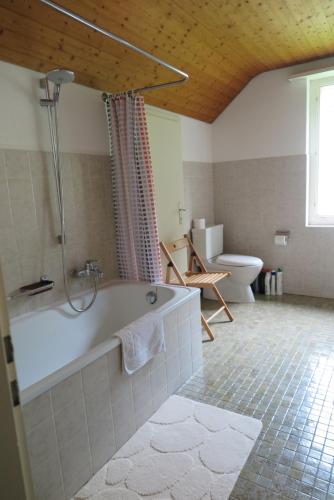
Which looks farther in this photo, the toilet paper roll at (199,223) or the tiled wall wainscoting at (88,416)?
the toilet paper roll at (199,223)

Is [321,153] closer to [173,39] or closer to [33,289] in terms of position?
[173,39]

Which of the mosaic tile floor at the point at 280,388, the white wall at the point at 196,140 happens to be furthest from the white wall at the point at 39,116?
the mosaic tile floor at the point at 280,388

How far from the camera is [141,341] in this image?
1826mm

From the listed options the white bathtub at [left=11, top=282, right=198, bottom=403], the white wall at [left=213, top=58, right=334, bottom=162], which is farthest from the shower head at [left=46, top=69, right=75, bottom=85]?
the white wall at [left=213, top=58, right=334, bottom=162]

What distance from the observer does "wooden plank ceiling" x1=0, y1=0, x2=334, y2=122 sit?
5.94 feet

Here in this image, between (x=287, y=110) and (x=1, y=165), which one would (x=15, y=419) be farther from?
(x=287, y=110)

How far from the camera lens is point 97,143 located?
2.53 metres

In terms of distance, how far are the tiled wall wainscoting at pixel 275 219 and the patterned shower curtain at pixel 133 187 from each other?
5.73ft

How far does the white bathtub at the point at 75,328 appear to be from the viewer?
6.42 feet

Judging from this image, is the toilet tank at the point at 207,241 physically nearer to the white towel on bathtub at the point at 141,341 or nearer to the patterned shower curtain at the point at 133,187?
the patterned shower curtain at the point at 133,187

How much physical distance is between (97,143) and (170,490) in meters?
2.15

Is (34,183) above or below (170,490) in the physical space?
above

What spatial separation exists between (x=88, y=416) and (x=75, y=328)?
0.88m

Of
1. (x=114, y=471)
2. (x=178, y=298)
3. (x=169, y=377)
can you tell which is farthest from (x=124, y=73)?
(x=114, y=471)
